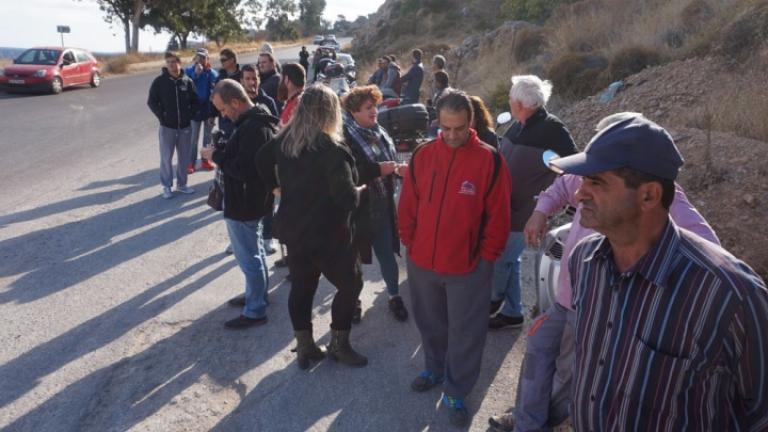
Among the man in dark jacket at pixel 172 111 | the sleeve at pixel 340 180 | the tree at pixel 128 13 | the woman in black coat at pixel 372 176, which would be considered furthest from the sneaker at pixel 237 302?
the tree at pixel 128 13

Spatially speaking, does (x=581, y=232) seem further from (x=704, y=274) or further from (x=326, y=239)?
(x=326, y=239)

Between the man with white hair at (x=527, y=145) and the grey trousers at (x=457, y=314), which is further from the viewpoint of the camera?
the man with white hair at (x=527, y=145)

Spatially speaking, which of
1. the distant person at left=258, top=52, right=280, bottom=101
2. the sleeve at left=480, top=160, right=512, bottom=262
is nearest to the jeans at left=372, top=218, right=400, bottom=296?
the sleeve at left=480, top=160, right=512, bottom=262

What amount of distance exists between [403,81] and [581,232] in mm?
9412

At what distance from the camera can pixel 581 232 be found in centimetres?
251

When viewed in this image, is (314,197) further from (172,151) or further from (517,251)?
(172,151)

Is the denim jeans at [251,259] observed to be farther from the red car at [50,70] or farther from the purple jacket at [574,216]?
the red car at [50,70]

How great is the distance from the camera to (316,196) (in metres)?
3.28

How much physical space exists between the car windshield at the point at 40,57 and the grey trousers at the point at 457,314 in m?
19.4

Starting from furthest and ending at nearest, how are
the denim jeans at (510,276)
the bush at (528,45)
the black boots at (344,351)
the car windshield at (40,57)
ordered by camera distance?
the car windshield at (40,57) → the bush at (528,45) → the denim jeans at (510,276) → the black boots at (344,351)

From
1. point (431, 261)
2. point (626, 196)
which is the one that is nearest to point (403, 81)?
point (431, 261)

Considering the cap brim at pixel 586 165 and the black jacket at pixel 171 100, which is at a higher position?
the cap brim at pixel 586 165

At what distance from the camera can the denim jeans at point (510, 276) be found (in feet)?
13.0

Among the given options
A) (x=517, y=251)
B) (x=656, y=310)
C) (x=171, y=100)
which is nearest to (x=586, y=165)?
(x=656, y=310)
